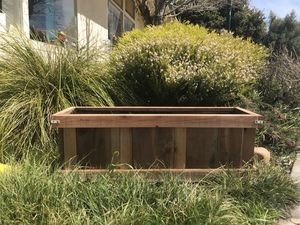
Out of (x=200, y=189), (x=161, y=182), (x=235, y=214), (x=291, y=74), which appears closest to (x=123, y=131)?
(x=161, y=182)

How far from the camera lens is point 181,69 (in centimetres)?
315

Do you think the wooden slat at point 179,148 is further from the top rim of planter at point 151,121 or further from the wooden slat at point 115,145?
the wooden slat at point 115,145

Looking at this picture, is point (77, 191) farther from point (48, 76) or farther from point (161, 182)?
point (48, 76)

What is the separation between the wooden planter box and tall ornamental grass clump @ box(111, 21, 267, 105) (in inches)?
41.9

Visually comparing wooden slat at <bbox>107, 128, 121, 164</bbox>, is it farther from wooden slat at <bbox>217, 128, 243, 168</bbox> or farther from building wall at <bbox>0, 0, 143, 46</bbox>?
building wall at <bbox>0, 0, 143, 46</bbox>

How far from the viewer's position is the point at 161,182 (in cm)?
215

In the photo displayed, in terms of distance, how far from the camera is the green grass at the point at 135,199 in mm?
1702

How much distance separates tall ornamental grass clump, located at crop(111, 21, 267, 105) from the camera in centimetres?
320

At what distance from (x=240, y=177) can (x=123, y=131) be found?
965 millimetres

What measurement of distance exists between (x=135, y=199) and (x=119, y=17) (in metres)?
9.02

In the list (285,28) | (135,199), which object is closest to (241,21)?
(285,28)

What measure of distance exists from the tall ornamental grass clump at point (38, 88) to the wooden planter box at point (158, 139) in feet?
1.96

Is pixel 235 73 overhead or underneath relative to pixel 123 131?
overhead

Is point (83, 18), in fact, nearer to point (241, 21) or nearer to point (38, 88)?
point (38, 88)
